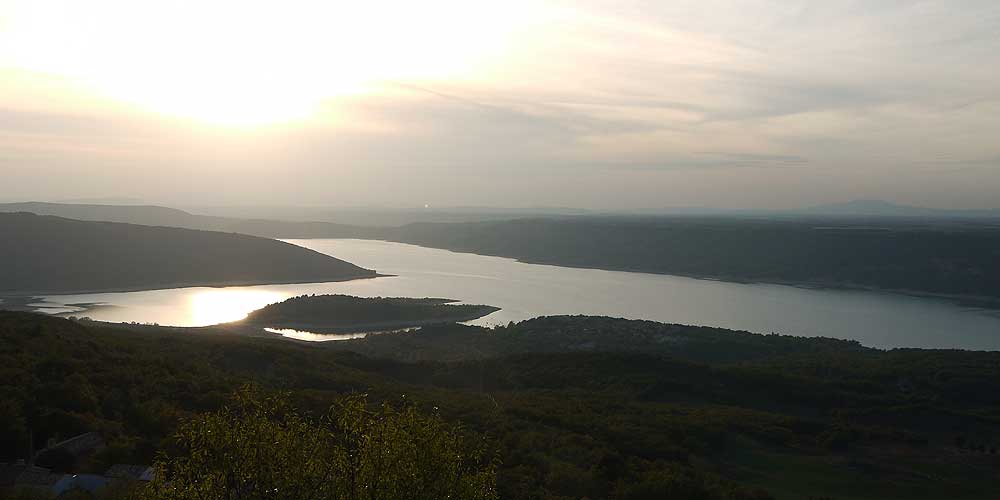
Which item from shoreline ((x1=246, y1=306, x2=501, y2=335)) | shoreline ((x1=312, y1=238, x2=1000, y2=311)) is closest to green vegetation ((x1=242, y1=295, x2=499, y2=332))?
shoreline ((x1=246, y1=306, x2=501, y2=335))

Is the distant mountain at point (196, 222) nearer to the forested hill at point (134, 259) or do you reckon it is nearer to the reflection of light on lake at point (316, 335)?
the forested hill at point (134, 259)

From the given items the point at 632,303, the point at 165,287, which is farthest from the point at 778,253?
the point at 165,287

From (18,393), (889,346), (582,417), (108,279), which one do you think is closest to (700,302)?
(889,346)

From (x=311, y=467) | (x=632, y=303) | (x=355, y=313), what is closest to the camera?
(x=311, y=467)

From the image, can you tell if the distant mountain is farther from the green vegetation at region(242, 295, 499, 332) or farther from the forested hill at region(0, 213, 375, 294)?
the green vegetation at region(242, 295, 499, 332)

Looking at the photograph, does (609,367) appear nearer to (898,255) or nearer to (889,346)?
(889,346)

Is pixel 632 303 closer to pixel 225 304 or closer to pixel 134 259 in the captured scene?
pixel 225 304
